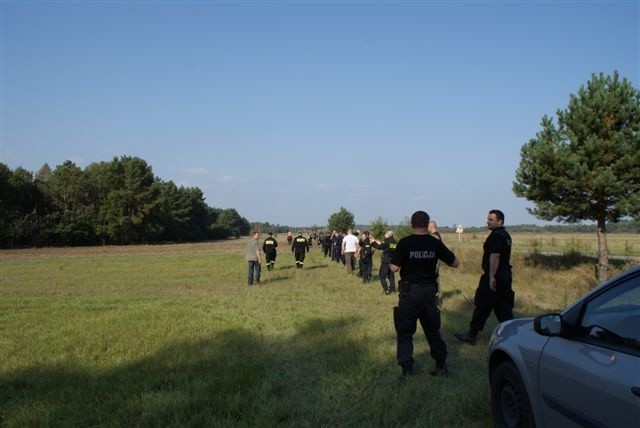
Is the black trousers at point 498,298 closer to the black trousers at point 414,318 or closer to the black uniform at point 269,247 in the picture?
the black trousers at point 414,318

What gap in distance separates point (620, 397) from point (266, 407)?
10.4ft

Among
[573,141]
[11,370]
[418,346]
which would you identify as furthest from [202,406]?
[573,141]

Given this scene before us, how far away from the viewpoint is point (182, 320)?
933 centimetres

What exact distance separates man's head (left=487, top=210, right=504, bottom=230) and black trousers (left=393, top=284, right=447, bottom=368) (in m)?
2.00

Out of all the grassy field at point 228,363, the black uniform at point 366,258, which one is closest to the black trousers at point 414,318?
the grassy field at point 228,363

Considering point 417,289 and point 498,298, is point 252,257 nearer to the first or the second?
point 498,298

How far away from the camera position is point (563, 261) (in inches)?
894

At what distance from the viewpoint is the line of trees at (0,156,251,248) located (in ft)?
191

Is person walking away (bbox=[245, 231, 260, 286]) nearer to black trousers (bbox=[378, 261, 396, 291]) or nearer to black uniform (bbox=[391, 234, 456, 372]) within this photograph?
black trousers (bbox=[378, 261, 396, 291])

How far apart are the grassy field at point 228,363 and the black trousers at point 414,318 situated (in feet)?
0.97

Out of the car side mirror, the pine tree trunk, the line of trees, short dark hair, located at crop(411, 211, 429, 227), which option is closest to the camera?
the car side mirror

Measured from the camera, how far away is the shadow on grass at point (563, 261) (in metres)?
21.5

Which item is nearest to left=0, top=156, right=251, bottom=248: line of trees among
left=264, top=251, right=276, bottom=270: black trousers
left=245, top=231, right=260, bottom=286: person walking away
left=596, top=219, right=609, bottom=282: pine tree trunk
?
left=264, top=251, right=276, bottom=270: black trousers

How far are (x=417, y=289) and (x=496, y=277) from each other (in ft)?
6.54
